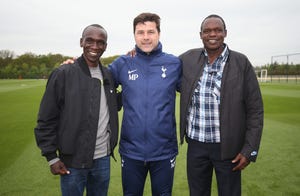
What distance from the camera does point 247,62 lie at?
126 inches

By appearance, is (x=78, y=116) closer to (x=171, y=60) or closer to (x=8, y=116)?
(x=171, y=60)

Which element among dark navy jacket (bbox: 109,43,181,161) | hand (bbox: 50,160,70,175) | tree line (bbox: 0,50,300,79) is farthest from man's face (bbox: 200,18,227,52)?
tree line (bbox: 0,50,300,79)

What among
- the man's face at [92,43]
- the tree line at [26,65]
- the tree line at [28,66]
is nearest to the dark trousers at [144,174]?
the man's face at [92,43]

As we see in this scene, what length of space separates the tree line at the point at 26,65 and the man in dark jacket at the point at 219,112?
88.3 metres

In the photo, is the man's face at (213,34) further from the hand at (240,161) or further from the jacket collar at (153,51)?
the hand at (240,161)

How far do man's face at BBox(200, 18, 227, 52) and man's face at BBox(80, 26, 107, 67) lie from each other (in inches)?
49.5

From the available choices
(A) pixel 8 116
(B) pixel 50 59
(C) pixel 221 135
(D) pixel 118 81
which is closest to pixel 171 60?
(D) pixel 118 81

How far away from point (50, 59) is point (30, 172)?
124618mm

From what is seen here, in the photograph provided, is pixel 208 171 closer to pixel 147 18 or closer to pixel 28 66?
pixel 147 18

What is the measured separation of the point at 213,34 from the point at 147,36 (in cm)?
80

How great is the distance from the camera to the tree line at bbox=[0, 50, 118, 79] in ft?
297

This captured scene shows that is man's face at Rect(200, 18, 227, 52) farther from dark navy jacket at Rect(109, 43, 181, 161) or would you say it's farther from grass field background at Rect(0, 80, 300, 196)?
grass field background at Rect(0, 80, 300, 196)

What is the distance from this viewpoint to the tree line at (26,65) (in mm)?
90675

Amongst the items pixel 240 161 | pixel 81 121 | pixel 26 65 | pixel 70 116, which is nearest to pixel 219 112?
pixel 240 161
